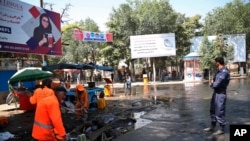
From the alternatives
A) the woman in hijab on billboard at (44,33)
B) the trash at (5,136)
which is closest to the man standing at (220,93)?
the trash at (5,136)

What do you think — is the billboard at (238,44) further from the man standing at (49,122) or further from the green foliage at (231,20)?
the man standing at (49,122)

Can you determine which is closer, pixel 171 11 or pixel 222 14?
pixel 171 11

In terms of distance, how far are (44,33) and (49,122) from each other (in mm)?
15220

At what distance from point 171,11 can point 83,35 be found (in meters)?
17.6

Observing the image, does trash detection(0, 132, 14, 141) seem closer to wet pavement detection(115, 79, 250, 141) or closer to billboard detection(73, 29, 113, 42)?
wet pavement detection(115, 79, 250, 141)

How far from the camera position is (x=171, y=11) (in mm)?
47281

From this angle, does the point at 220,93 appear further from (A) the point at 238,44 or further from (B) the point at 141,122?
(A) the point at 238,44

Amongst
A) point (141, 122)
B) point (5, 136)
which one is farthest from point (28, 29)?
point (141, 122)

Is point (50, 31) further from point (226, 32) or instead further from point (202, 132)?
point (226, 32)

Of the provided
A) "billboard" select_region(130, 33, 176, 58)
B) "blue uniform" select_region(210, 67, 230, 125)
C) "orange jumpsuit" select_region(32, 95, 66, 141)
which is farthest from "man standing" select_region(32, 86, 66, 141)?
"billboard" select_region(130, 33, 176, 58)

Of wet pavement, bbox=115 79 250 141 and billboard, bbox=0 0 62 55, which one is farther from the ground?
billboard, bbox=0 0 62 55

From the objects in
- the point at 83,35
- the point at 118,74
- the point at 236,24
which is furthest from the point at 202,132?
the point at 236,24

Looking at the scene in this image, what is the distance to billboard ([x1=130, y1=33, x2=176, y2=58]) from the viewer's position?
39.8m

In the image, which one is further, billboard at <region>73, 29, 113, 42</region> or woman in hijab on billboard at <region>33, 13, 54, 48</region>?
billboard at <region>73, 29, 113, 42</region>
